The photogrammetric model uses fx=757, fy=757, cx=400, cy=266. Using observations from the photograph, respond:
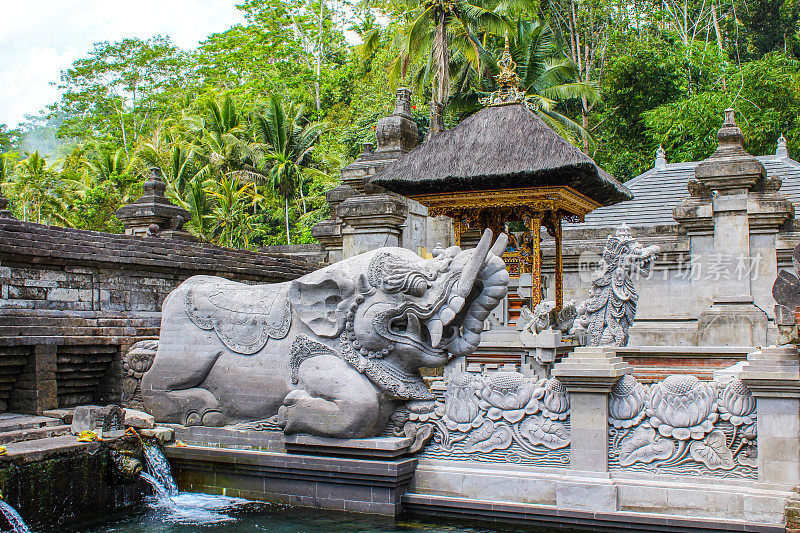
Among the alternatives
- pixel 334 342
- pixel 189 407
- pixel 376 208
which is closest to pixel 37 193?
pixel 376 208

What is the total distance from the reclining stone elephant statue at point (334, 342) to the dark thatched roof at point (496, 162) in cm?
425

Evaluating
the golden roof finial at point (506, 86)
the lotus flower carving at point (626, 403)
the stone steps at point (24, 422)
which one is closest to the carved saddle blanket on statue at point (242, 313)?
the stone steps at point (24, 422)

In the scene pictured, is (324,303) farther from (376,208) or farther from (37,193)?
(37,193)

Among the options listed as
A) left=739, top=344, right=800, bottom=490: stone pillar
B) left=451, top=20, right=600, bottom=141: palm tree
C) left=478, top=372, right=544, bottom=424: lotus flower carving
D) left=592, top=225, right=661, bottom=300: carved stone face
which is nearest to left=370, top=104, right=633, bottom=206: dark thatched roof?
left=592, top=225, right=661, bottom=300: carved stone face

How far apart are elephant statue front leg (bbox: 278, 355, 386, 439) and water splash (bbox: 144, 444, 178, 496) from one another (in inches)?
47.3

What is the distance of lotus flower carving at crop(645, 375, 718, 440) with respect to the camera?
5.69 meters

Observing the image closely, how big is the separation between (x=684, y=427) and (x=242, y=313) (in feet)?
13.0

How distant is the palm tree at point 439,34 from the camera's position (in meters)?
20.9

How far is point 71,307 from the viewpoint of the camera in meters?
8.38

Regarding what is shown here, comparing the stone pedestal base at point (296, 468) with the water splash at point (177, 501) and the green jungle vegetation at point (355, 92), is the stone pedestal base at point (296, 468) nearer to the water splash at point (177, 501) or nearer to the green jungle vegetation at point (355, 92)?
the water splash at point (177, 501)

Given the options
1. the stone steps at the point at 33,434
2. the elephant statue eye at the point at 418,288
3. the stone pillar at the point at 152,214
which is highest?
the stone pillar at the point at 152,214

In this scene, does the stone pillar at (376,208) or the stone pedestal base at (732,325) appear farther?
the stone pedestal base at (732,325)

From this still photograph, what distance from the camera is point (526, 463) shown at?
6.14 meters

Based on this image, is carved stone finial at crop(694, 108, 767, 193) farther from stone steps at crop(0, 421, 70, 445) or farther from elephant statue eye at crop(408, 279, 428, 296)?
stone steps at crop(0, 421, 70, 445)
